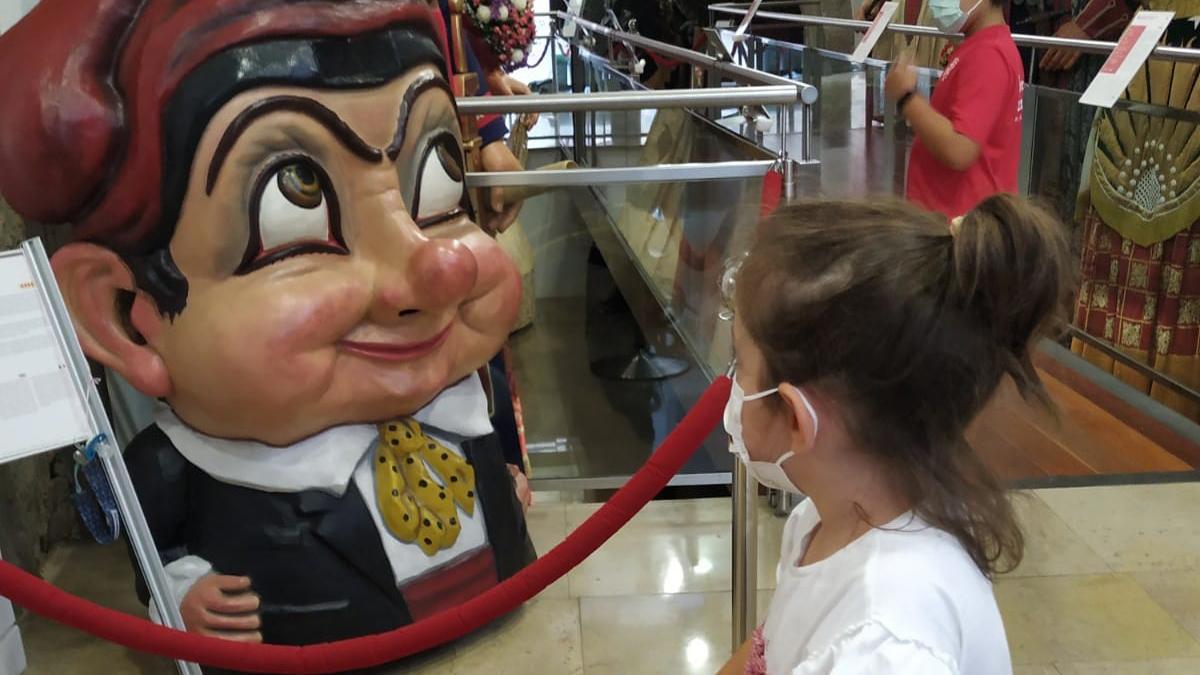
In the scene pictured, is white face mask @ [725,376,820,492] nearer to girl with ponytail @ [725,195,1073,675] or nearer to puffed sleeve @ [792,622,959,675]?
girl with ponytail @ [725,195,1073,675]

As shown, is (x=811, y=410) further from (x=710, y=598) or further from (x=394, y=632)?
(x=710, y=598)

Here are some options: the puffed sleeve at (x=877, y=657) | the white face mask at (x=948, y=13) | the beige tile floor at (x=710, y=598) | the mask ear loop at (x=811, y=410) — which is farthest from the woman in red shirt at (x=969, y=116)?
the puffed sleeve at (x=877, y=657)

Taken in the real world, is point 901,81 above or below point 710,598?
above

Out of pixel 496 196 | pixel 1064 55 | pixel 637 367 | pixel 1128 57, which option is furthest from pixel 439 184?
pixel 637 367

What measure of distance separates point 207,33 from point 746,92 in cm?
128

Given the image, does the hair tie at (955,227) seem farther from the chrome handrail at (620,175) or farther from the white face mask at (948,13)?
the white face mask at (948,13)

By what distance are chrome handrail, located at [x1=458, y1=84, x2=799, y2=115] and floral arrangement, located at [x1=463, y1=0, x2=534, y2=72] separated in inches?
23.5

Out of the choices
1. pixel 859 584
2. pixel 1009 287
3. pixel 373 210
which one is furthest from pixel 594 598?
pixel 1009 287

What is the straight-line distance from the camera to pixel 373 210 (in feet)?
7.07

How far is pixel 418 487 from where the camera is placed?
2385mm

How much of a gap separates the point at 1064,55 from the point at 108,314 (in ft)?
12.7

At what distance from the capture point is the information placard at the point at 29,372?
2.02 metres

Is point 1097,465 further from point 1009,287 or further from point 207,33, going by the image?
point 207,33

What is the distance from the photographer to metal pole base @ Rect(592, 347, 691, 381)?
5.70 m
